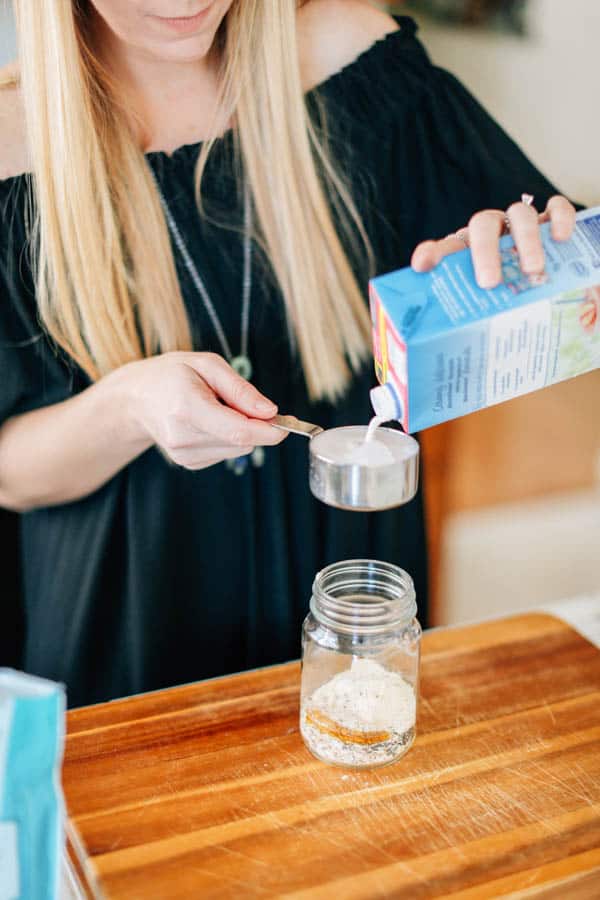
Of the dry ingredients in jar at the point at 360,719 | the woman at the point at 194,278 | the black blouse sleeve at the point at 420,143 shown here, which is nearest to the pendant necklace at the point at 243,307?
the woman at the point at 194,278

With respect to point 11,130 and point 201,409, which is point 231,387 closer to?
point 201,409

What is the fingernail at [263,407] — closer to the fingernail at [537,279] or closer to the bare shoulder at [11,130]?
the fingernail at [537,279]

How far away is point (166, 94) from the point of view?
3.04 ft

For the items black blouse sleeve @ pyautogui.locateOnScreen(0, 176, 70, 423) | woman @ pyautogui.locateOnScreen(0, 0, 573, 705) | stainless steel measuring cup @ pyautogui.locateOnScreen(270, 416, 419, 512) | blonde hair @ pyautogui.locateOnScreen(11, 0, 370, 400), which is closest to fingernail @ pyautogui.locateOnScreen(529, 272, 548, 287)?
stainless steel measuring cup @ pyautogui.locateOnScreen(270, 416, 419, 512)

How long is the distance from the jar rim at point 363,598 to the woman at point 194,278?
6.3 inches

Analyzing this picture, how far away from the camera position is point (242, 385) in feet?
2.46

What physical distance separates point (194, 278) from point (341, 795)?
518 mm

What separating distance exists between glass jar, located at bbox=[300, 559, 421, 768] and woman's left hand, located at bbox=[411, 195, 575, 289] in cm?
30

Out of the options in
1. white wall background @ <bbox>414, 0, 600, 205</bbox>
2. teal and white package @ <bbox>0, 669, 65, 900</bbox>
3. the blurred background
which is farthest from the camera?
the blurred background

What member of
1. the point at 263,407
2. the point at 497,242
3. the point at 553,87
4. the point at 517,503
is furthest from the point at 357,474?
the point at 517,503

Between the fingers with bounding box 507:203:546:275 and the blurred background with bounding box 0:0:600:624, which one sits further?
the blurred background with bounding box 0:0:600:624

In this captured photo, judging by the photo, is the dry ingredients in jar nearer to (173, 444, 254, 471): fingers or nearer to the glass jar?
the glass jar

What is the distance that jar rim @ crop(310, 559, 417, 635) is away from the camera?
80 centimetres

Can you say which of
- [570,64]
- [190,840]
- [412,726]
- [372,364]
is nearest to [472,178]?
[372,364]
